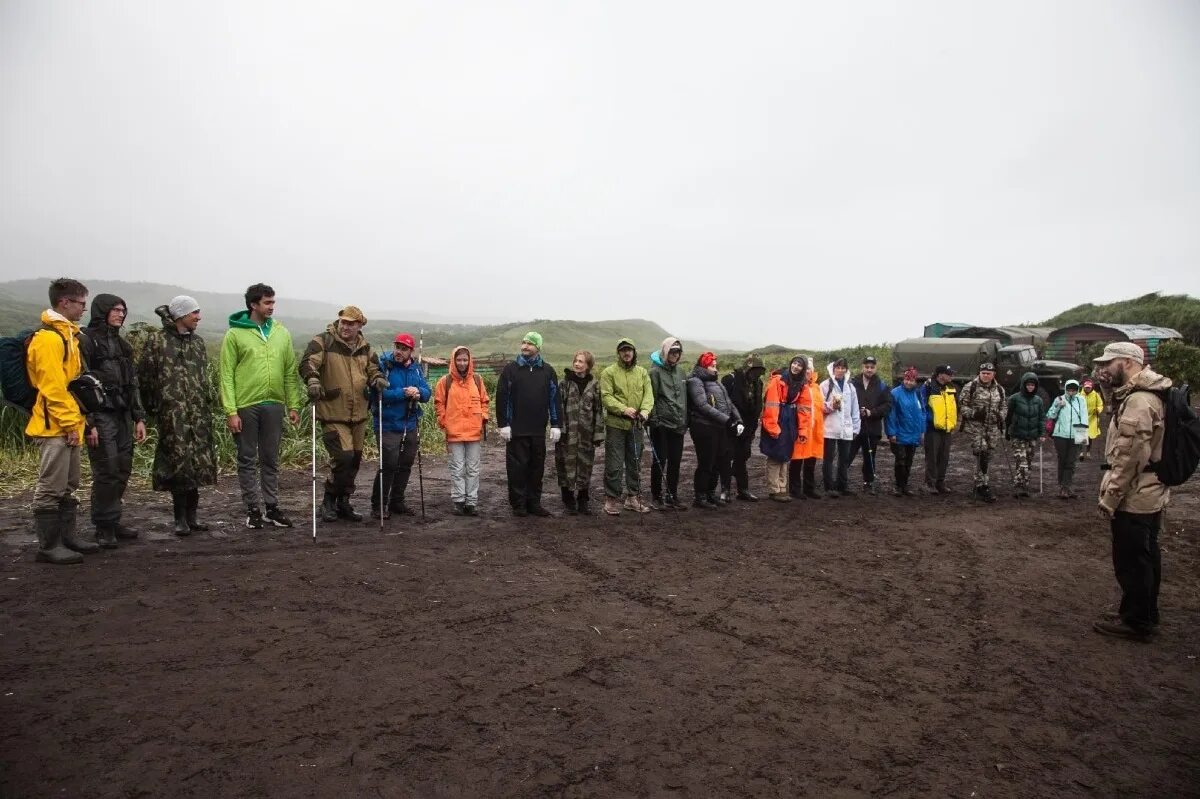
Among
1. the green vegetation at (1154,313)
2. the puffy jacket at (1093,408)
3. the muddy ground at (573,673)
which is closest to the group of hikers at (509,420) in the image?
the muddy ground at (573,673)

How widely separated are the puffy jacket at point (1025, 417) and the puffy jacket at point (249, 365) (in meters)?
9.69

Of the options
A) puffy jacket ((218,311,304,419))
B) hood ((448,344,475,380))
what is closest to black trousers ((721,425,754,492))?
hood ((448,344,475,380))

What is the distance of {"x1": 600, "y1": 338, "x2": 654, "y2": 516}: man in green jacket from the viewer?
28.0 feet

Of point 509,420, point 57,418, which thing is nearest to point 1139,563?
point 509,420

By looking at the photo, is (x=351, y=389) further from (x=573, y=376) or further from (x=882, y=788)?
(x=882, y=788)

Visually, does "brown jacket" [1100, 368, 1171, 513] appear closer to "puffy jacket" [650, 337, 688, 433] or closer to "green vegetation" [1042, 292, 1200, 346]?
"puffy jacket" [650, 337, 688, 433]

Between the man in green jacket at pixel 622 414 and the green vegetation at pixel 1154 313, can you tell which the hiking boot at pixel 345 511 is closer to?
the man in green jacket at pixel 622 414

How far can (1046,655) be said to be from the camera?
15.5 feet

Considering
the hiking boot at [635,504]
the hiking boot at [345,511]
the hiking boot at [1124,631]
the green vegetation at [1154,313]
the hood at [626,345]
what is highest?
the green vegetation at [1154,313]

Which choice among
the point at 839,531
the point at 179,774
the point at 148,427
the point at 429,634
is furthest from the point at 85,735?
the point at 148,427

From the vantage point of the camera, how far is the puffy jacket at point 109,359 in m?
6.07

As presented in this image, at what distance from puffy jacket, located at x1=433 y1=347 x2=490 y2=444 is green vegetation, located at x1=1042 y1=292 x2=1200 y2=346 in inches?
1306

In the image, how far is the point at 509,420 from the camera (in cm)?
842

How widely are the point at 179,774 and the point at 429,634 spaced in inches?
69.0
